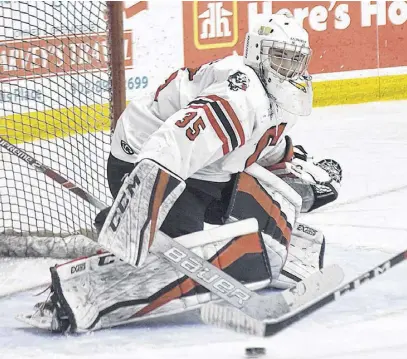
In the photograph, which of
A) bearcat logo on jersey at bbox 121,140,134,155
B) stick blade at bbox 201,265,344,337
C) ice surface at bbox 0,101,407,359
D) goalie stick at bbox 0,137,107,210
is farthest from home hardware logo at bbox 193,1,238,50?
stick blade at bbox 201,265,344,337

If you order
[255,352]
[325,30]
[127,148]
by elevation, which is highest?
[325,30]

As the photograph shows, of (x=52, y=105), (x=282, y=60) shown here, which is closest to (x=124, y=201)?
(x=282, y=60)

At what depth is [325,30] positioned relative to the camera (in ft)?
19.2

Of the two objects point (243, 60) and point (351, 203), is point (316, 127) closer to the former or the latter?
point (351, 203)

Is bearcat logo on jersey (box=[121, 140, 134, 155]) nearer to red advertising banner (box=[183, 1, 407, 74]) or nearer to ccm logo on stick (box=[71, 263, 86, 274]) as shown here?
ccm logo on stick (box=[71, 263, 86, 274])

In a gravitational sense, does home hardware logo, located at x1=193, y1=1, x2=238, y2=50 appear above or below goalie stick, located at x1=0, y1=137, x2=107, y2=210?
above

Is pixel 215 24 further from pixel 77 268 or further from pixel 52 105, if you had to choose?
pixel 77 268

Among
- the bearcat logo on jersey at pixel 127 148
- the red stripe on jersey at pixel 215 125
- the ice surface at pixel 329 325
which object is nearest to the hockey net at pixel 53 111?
the ice surface at pixel 329 325

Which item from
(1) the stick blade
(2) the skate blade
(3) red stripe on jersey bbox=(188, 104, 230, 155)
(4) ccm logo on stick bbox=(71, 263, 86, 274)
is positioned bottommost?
(2) the skate blade

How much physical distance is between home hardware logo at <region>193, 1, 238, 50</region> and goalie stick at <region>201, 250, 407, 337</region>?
3361 millimetres

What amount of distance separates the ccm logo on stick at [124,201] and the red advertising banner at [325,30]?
3199mm

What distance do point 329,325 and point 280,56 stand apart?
0.62 metres

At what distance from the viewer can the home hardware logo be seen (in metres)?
5.49

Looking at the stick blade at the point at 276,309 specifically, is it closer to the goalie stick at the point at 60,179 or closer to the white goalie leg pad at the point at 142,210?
the white goalie leg pad at the point at 142,210
